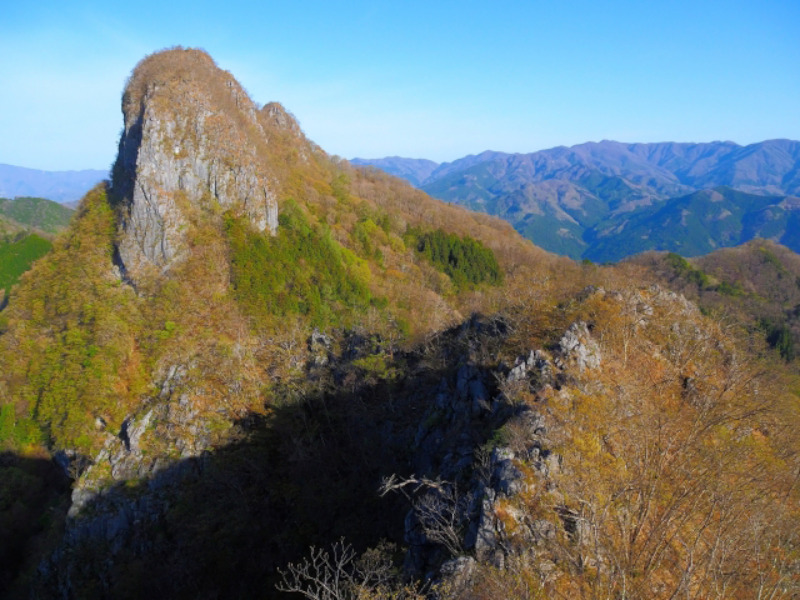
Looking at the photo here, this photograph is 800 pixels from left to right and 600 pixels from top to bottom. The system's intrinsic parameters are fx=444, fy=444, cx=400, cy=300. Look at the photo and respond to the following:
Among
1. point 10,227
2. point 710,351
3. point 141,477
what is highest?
point 10,227

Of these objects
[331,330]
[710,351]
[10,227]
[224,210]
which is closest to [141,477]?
[331,330]

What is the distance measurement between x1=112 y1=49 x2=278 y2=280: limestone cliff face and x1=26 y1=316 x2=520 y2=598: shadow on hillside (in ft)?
67.7

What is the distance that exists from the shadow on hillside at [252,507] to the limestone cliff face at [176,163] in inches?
813

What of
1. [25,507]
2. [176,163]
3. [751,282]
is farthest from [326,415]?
[751,282]

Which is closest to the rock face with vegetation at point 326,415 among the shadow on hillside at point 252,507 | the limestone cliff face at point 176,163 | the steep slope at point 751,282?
the shadow on hillside at point 252,507

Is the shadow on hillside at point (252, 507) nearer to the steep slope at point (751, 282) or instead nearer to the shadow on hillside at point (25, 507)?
the shadow on hillside at point (25, 507)

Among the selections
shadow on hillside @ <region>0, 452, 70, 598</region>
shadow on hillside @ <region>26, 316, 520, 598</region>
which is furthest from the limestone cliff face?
shadow on hillside @ <region>26, 316, 520, 598</region>

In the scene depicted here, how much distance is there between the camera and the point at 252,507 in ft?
107

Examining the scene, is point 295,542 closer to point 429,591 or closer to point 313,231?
point 429,591

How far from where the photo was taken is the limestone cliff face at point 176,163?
43375 mm

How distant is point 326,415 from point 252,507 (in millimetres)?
8737

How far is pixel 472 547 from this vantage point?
53.2ft

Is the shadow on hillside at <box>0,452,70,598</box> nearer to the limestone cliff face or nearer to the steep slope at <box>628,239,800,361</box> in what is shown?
the limestone cliff face

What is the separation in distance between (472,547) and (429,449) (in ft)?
31.6
